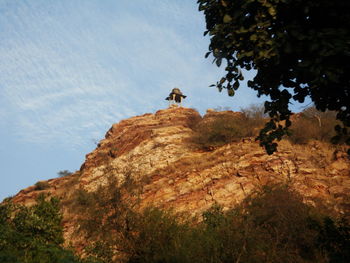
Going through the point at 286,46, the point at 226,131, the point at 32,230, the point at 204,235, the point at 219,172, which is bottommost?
the point at 204,235

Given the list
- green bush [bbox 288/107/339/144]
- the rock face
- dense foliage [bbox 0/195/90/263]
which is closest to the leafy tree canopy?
dense foliage [bbox 0/195/90/263]

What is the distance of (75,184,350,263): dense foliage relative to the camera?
38.2 ft

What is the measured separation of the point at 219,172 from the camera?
25.2m

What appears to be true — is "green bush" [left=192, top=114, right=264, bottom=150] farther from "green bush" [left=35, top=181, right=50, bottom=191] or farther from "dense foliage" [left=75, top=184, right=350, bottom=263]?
"green bush" [left=35, top=181, right=50, bottom=191]

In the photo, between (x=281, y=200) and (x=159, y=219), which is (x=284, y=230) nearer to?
(x=281, y=200)

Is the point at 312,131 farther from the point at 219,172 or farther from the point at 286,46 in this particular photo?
the point at 286,46

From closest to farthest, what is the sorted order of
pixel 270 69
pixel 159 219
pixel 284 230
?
pixel 270 69
pixel 159 219
pixel 284 230

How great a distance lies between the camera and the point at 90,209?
53.1 feet

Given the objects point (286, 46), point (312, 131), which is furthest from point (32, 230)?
point (312, 131)

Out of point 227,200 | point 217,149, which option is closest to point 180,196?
point 227,200

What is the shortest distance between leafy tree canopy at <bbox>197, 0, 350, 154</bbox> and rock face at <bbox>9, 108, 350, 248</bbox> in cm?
1465

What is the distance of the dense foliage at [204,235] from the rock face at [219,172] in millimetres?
3226

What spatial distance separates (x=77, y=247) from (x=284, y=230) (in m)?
13.4

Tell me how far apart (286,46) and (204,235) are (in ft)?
33.1
